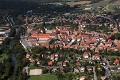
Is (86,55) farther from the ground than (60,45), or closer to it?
closer to it

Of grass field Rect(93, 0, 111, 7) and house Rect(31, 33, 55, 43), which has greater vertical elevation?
grass field Rect(93, 0, 111, 7)

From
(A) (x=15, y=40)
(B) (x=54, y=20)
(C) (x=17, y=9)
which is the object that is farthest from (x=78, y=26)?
(C) (x=17, y=9)

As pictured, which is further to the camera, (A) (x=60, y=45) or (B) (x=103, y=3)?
(B) (x=103, y=3)

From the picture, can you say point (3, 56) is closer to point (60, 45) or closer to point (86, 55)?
point (60, 45)

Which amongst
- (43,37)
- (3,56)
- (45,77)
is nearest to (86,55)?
(45,77)

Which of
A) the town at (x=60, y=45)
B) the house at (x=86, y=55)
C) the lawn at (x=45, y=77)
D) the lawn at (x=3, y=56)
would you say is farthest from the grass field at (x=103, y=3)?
the lawn at (x=45, y=77)

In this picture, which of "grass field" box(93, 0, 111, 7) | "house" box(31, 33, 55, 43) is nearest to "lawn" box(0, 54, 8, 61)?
"house" box(31, 33, 55, 43)

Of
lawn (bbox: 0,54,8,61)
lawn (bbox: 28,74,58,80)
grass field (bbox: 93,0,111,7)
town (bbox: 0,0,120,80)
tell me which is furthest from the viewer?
grass field (bbox: 93,0,111,7)

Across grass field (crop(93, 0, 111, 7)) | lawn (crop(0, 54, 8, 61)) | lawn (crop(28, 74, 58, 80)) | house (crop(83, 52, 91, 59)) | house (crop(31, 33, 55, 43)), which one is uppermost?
grass field (crop(93, 0, 111, 7))

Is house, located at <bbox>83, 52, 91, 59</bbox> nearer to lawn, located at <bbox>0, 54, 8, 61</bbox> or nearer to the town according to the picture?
the town
